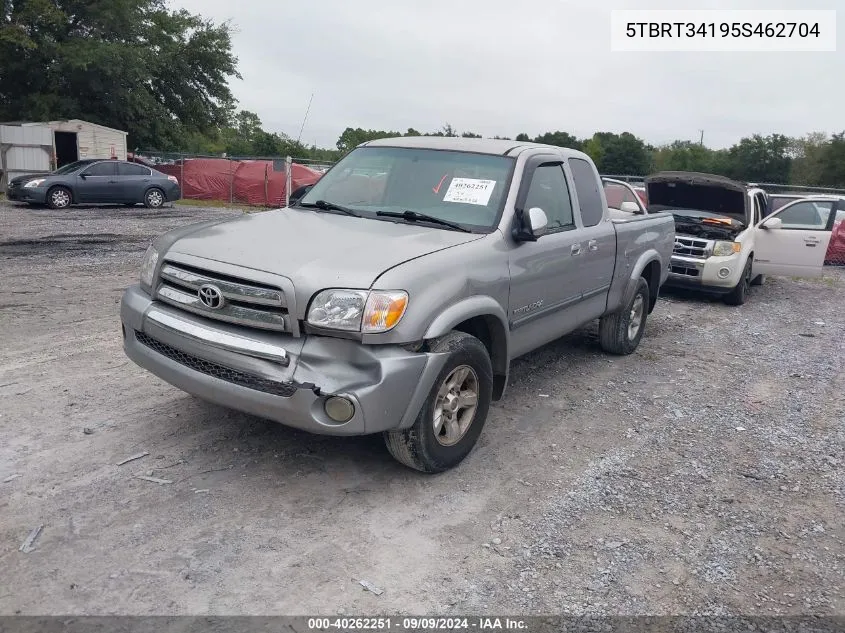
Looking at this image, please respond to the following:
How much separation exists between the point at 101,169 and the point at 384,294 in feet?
61.5

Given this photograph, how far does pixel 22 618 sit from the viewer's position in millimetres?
2781

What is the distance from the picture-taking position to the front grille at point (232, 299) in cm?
369

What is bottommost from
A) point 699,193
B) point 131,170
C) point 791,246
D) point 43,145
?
point 791,246

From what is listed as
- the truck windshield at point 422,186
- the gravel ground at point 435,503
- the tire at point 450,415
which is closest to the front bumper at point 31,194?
the gravel ground at point 435,503

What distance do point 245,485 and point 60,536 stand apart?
0.94 m

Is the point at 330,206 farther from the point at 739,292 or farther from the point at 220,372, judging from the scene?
the point at 739,292

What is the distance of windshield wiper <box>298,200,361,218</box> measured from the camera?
16.1ft

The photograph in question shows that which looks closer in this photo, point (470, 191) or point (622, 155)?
point (470, 191)

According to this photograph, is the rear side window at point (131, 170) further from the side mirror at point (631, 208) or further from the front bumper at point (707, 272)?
the side mirror at point (631, 208)

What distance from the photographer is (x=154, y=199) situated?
2103cm

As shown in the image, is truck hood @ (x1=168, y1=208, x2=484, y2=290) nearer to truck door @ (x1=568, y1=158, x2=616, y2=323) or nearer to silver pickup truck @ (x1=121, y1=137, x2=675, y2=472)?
silver pickup truck @ (x1=121, y1=137, x2=675, y2=472)

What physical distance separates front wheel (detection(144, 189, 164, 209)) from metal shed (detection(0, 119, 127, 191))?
4512 millimetres

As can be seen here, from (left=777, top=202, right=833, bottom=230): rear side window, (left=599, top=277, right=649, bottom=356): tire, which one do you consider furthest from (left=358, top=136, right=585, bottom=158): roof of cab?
(left=777, top=202, right=833, bottom=230): rear side window

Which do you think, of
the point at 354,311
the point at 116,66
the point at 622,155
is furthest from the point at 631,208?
the point at 622,155
